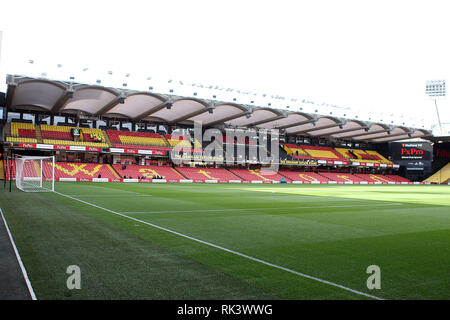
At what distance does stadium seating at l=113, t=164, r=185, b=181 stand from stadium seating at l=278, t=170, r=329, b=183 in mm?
20186

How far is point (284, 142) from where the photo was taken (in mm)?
68562

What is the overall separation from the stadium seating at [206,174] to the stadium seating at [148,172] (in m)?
1.57

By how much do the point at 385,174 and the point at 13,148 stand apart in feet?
228

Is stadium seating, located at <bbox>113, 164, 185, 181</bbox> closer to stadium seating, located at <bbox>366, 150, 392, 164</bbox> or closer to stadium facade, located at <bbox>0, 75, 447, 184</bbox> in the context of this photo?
stadium facade, located at <bbox>0, 75, 447, 184</bbox>

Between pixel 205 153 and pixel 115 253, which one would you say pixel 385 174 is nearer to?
pixel 205 153

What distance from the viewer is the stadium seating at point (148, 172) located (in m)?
48.2

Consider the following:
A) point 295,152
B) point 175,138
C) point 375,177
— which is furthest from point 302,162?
point 175,138

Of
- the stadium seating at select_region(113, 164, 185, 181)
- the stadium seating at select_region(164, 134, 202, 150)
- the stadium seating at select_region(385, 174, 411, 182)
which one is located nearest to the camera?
the stadium seating at select_region(113, 164, 185, 181)

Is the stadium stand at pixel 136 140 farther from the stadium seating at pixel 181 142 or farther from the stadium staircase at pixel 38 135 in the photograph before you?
the stadium staircase at pixel 38 135

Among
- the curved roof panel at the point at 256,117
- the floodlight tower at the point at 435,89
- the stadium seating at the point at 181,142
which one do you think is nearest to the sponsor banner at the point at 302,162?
the curved roof panel at the point at 256,117

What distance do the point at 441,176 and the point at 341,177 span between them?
22799 millimetres

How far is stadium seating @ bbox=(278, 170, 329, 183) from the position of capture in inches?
2401

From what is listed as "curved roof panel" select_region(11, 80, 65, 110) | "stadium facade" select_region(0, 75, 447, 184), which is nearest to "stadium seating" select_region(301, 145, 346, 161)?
"stadium facade" select_region(0, 75, 447, 184)

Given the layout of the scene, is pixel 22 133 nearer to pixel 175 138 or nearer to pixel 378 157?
pixel 175 138
